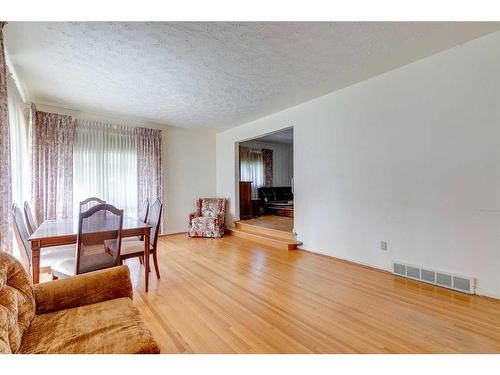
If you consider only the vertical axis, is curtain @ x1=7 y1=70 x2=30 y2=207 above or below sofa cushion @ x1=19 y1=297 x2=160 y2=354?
above

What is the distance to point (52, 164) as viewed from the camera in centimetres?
416

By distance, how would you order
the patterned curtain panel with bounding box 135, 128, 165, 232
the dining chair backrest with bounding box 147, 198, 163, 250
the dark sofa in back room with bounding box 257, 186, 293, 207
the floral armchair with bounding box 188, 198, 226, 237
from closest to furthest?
the dining chair backrest with bounding box 147, 198, 163, 250 < the patterned curtain panel with bounding box 135, 128, 165, 232 < the floral armchair with bounding box 188, 198, 226, 237 < the dark sofa in back room with bounding box 257, 186, 293, 207

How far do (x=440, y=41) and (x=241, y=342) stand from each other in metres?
3.35

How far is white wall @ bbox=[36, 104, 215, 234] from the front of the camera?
5746 mm

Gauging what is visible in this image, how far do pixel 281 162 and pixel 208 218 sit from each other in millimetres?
→ 4370

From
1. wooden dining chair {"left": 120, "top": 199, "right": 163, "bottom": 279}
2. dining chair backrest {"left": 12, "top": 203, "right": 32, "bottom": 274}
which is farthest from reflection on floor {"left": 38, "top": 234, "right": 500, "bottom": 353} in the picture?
dining chair backrest {"left": 12, "top": 203, "right": 32, "bottom": 274}

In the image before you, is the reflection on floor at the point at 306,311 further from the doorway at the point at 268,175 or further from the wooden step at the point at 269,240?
the doorway at the point at 268,175

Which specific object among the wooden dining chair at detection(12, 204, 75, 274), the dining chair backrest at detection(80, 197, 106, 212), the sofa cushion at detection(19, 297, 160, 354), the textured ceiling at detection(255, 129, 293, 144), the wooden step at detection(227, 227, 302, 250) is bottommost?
the wooden step at detection(227, 227, 302, 250)

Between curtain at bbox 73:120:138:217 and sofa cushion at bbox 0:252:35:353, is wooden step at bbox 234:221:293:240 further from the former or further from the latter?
sofa cushion at bbox 0:252:35:353

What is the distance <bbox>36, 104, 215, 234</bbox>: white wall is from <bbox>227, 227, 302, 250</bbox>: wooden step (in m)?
1.37

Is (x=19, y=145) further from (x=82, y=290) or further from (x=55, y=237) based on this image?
(x=82, y=290)

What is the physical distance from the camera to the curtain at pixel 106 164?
4.52 metres

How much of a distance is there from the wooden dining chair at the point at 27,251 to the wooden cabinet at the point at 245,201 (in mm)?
3957

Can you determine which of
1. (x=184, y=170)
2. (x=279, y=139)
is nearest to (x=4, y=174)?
(x=184, y=170)
